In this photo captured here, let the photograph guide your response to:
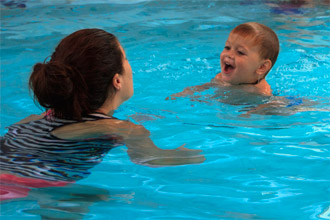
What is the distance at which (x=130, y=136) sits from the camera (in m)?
2.31

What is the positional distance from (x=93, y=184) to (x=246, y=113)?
4.99 ft

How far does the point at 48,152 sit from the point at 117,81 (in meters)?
0.51

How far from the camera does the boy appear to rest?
3.87 meters

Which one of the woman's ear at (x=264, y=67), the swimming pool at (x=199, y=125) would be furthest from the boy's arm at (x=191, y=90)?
the woman's ear at (x=264, y=67)

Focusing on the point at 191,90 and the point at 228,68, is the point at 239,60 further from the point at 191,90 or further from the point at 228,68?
the point at 191,90

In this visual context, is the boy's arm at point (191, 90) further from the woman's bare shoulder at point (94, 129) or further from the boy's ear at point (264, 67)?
the woman's bare shoulder at point (94, 129)

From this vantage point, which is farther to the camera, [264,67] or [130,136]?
[264,67]

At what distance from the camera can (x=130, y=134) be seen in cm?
231

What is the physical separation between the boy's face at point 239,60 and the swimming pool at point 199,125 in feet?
0.69

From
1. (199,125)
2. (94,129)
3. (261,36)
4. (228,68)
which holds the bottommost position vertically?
(199,125)

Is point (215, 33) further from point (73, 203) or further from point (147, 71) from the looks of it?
point (73, 203)

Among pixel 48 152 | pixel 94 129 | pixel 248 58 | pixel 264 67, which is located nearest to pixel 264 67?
pixel 264 67

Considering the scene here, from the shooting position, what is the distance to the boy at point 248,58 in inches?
152

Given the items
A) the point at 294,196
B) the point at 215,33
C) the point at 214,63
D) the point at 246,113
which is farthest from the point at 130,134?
the point at 215,33
